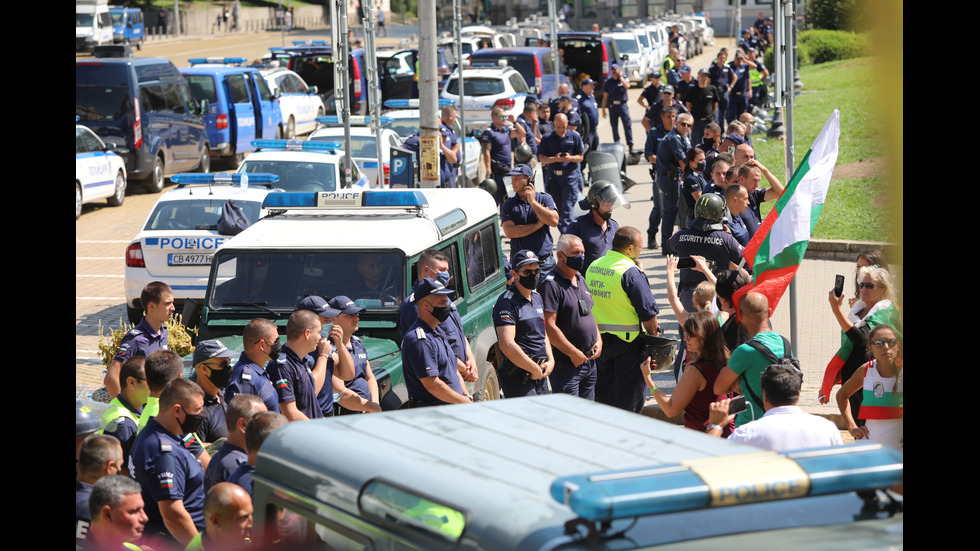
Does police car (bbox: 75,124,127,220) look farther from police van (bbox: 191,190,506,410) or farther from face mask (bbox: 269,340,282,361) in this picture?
face mask (bbox: 269,340,282,361)

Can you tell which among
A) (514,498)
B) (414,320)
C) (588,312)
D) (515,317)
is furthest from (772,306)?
(514,498)

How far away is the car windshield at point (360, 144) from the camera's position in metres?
18.0

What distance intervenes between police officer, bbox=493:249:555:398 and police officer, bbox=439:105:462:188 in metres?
7.99

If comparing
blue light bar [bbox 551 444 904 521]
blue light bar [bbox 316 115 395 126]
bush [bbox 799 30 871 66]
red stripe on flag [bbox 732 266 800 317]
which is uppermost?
bush [bbox 799 30 871 66]

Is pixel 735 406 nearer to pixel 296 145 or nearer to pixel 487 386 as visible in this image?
pixel 487 386

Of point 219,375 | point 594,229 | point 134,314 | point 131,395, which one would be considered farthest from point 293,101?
point 219,375

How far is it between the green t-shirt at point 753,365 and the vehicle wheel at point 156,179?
17844 mm

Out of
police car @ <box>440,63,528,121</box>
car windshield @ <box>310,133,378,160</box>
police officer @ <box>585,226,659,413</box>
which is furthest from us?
police car @ <box>440,63,528,121</box>

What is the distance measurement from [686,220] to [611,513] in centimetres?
983

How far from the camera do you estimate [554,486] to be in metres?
2.91

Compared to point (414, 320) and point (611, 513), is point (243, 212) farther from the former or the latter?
point (611, 513)

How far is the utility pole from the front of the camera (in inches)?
471

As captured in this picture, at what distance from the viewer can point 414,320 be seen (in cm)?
744

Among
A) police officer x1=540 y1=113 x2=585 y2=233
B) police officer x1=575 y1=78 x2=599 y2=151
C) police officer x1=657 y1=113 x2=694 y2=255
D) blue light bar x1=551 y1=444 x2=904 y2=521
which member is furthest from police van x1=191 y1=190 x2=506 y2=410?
police officer x1=575 y1=78 x2=599 y2=151
